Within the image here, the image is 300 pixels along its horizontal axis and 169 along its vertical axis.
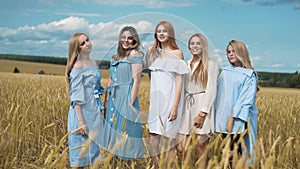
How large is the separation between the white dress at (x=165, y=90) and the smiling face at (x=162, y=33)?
5.7 inches

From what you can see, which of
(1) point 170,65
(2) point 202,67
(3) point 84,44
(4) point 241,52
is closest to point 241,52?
(4) point 241,52

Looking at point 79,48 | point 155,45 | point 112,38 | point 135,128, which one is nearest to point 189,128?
point 135,128

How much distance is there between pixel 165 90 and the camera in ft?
9.02

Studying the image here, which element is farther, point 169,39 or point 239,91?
point 239,91

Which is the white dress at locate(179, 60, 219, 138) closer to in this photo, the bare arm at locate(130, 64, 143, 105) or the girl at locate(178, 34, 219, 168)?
the girl at locate(178, 34, 219, 168)

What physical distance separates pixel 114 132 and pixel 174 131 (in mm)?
412

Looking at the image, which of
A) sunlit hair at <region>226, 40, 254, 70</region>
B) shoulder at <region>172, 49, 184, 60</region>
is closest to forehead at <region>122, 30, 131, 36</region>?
shoulder at <region>172, 49, 184, 60</region>

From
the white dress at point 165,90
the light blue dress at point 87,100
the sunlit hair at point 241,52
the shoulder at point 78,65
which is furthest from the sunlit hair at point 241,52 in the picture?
the shoulder at point 78,65

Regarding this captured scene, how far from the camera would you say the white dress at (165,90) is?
2658 mm

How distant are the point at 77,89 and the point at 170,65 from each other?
794 millimetres

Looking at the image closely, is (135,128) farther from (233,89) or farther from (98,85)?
(233,89)

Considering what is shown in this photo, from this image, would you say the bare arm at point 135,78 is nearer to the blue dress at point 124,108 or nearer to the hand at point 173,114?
the blue dress at point 124,108

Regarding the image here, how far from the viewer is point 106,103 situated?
321 cm

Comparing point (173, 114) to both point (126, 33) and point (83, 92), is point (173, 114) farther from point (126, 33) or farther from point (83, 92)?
point (83, 92)
